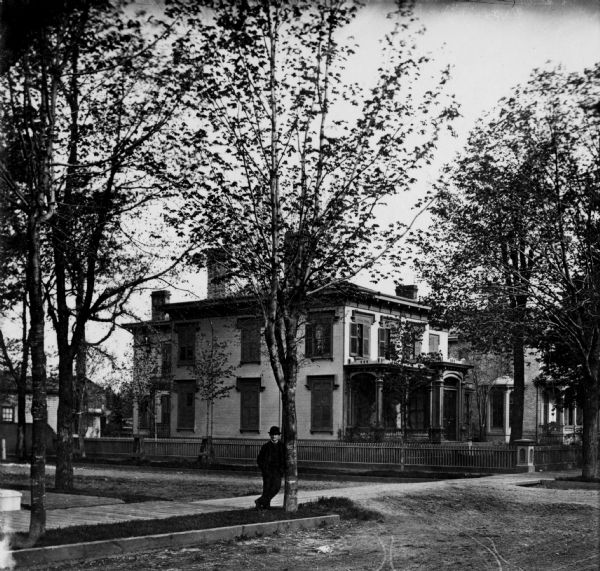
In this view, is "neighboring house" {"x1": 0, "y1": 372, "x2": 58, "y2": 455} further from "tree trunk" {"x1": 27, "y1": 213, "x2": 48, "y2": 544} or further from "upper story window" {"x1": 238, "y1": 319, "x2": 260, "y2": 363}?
"tree trunk" {"x1": 27, "y1": 213, "x2": 48, "y2": 544}

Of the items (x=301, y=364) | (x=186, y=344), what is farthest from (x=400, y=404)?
(x=186, y=344)

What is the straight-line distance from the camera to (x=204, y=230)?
16.3 metres

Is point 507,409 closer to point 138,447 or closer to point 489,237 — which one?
point 138,447

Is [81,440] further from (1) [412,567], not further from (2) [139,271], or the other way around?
(1) [412,567]

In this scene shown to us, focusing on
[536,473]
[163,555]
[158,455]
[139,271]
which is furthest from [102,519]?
[158,455]

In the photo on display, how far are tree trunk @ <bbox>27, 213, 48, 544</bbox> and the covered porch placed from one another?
25636 millimetres

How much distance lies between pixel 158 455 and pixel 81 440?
5.53 meters

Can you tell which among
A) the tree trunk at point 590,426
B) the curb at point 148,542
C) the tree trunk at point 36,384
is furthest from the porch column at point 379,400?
the tree trunk at point 36,384

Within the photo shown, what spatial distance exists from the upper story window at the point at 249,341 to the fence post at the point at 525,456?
1738 centimetres

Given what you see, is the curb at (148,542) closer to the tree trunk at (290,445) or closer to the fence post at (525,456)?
the tree trunk at (290,445)

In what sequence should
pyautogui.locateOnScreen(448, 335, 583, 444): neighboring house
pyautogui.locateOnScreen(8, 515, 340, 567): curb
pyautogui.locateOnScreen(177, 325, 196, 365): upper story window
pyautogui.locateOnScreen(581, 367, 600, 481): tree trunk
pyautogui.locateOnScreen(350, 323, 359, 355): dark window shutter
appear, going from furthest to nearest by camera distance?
pyautogui.locateOnScreen(448, 335, 583, 444): neighboring house
pyautogui.locateOnScreen(177, 325, 196, 365): upper story window
pyautogui.locateOnScreen(350, 323, 359, 355): dark window shutter
pyautogui.locateOnScreen(581, 367, 600, 481): tree trunk
pyautogui.locateOnScreen(8, 515, 340, 567): curb

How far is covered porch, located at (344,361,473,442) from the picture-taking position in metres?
39.7

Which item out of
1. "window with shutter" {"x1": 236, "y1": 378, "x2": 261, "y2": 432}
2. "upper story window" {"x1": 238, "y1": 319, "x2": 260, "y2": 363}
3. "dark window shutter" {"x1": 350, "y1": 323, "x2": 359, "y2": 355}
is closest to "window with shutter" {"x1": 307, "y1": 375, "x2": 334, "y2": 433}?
"dark window shutter" {"x1": 350, "y1": 323, "x2": 359, "y2": 355}

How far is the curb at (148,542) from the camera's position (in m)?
10.3
